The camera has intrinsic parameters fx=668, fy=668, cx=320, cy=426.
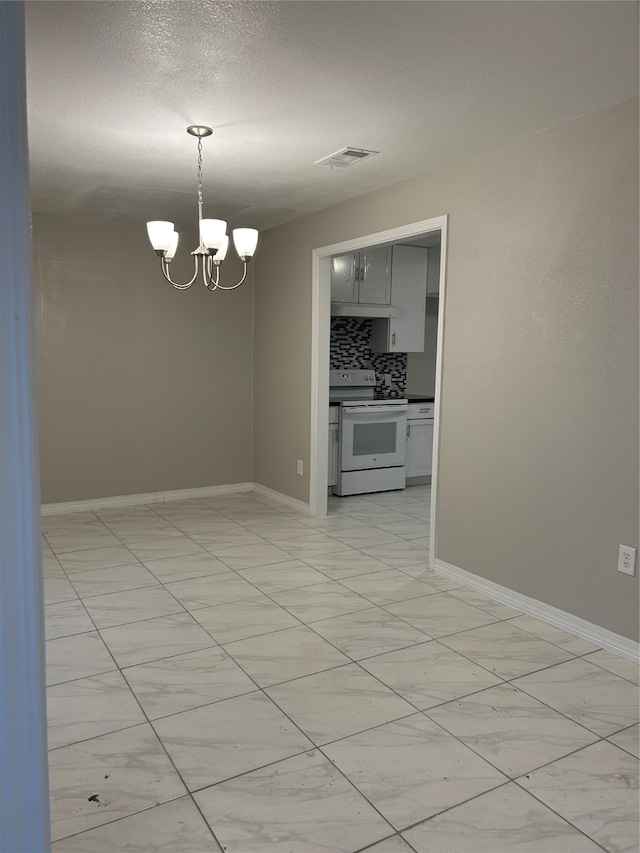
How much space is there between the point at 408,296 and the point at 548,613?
3.76m

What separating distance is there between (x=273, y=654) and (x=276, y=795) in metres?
0.91

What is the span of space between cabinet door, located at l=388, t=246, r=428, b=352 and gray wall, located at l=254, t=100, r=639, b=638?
1997mm

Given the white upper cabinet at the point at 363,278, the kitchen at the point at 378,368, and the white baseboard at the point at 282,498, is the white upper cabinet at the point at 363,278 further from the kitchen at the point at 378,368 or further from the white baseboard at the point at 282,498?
the white baseboard at the point at 282,498

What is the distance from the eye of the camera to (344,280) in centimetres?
585

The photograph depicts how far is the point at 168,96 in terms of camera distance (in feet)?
8.76

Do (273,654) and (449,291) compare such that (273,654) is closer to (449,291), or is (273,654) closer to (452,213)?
(449,291)

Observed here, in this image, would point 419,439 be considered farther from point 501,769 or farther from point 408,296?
point 501,769

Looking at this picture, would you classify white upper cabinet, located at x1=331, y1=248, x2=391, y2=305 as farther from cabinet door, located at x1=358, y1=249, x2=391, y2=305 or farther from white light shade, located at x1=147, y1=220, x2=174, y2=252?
white light shade, located at x1=147, y1=220, x2=174, y2=252

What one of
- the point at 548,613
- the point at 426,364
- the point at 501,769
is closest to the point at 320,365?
the point at 548,613

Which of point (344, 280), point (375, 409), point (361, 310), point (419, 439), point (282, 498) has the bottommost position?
point (282, 498)

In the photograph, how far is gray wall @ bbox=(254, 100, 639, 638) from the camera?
2812mm

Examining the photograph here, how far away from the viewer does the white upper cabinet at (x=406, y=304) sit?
20.3ft

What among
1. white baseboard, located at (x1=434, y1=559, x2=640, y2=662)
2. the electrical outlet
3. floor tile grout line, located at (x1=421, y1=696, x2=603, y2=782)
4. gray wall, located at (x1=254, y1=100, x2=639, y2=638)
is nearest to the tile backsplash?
gray wall, located at (x1=254, y1=100, x2=639, y2=638)

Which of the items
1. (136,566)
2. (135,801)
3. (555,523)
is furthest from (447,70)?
(136,566)
